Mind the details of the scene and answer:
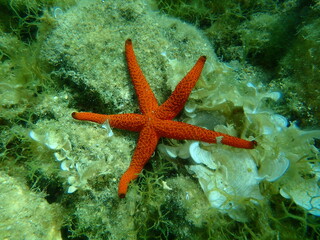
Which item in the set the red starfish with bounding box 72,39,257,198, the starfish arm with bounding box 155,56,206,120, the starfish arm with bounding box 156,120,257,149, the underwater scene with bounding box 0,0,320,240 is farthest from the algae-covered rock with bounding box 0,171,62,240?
the starfish arm with bounding box 155,56,206,120

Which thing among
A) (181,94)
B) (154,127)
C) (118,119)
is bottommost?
(118,119)

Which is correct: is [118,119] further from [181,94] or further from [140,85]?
[181,94]

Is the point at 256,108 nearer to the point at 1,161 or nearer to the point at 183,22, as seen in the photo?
the point at 183,22

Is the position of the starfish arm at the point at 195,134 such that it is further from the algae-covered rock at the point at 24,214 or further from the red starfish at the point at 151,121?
the algae-covered rock at the point at 24,214

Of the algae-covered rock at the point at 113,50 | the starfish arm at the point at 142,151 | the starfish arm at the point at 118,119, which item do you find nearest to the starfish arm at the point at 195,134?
the starfish arm at the point at 142,151

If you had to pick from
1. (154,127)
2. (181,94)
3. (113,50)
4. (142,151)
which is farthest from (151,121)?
(113,50)

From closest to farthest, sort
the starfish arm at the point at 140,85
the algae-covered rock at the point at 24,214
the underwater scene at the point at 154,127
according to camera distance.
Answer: the algae-covered rock at the point at 24,214 < the underwater scene at the point at 154,127 < the starfish arm at the point at 140,85

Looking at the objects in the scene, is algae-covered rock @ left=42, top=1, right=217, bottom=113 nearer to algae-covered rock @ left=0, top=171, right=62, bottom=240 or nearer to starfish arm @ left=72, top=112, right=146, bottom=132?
starfish arm @ left=72, top=112, right=146, bottom=132
